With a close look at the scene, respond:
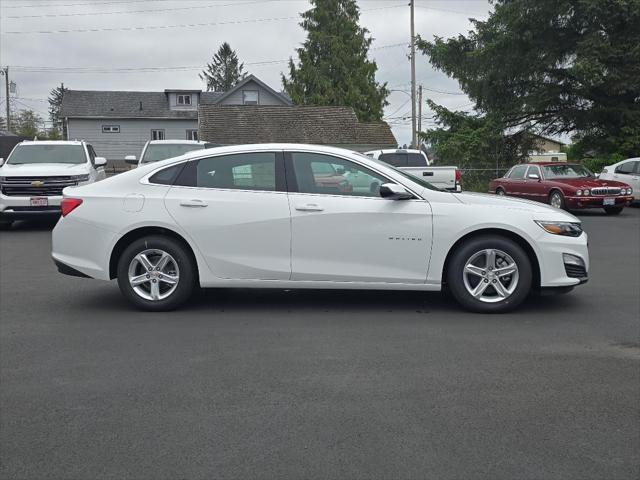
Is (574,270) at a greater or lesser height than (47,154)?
lesser

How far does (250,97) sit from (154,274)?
172 feet

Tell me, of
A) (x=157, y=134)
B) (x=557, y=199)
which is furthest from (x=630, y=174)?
(x=157, y=134)

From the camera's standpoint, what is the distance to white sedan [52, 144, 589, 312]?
22.6 ft

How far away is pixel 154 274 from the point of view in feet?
23.1

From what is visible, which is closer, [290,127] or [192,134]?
[290,127]

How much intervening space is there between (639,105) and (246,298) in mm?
23681

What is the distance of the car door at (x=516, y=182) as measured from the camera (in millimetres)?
21562

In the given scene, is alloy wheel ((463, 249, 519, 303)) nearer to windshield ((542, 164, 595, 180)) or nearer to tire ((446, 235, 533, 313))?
tire ((446, 235, 533, 313))

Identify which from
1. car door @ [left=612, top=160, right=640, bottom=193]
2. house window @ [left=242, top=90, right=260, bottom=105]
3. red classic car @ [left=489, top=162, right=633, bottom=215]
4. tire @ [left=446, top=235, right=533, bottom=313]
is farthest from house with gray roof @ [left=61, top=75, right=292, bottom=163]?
tire @ [left=446, top=235, right=533, bottom=313]

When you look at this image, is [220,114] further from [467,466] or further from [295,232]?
[467,466]

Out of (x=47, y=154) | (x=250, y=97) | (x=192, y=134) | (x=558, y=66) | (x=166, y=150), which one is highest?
(x=250, y=97)

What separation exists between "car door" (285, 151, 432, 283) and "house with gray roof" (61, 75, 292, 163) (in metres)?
51.7

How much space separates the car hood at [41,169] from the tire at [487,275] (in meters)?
10.6

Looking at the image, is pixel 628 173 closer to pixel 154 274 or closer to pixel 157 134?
pixel 154 274
